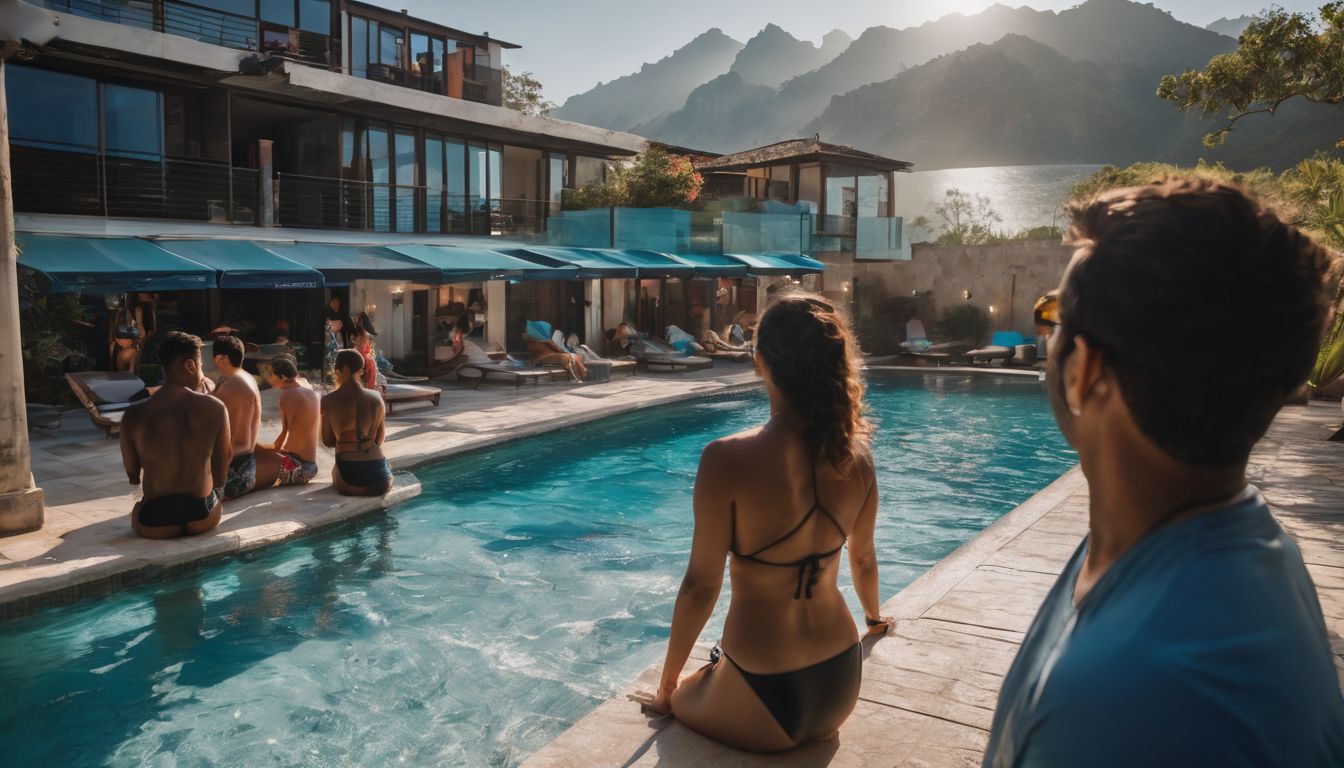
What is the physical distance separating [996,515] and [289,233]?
14447 mm

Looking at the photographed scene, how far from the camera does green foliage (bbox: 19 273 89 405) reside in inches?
507

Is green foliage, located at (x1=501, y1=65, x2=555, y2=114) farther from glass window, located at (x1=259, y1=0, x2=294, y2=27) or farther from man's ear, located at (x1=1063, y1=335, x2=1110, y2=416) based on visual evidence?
man's ear, located at (x1=1063, y1=335, x2=1110, y2=416)

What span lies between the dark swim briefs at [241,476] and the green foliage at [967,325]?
888 inches

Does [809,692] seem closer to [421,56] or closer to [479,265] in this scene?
[479,265]

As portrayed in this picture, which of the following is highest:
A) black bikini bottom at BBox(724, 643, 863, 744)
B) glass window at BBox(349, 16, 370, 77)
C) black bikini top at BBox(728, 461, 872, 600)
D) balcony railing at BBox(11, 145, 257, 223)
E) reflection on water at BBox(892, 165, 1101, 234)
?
reflection on water at BBox(892, 165, 1101, 234)

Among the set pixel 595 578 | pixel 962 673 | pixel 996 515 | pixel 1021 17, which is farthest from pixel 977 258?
pixel 1021 17

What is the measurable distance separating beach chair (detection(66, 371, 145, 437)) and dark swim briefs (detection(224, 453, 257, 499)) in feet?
13.1

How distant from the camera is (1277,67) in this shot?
12188 millimetres

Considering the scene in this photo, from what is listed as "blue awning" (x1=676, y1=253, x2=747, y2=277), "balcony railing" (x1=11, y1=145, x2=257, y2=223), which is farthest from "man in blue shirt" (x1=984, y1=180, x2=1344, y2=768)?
"blue awning" (x1=676, y1=253, x2=747, y2=277)

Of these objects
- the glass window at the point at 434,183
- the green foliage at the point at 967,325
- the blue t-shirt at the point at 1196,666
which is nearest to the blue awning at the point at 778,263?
the green foliage at the point at 967,325

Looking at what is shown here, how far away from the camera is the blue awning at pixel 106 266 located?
470 inches

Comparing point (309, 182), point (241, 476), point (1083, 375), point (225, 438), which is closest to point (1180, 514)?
point (1083, 375)

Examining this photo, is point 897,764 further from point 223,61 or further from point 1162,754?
point 223,61

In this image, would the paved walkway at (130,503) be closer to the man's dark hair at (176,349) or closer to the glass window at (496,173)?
the man's dark hair at (176,349)
